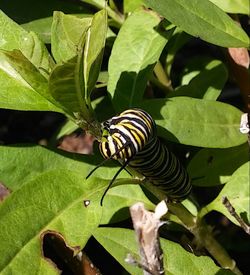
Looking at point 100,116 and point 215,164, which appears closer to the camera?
point 215,164

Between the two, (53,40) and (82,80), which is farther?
(53,40)

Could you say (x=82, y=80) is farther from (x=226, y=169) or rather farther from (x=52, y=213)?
(x=226, y=169)

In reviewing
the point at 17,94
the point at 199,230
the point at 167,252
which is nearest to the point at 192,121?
the point at 199,230

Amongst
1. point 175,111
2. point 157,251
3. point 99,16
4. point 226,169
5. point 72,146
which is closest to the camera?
point 157,251

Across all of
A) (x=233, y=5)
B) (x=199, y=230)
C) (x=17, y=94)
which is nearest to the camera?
(x=17, y=94)

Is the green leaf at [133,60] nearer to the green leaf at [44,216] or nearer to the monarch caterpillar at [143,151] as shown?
the monarch caterpillar at [143,151]

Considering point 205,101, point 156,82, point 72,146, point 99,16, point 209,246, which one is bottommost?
point 72,146

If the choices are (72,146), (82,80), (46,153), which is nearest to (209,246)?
(46,153)

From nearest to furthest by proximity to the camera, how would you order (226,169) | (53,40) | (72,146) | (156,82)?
(53,40)
(226,169)
(156,82)
(72,146)

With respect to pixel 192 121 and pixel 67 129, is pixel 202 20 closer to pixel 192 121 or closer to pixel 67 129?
pixel 192 121
